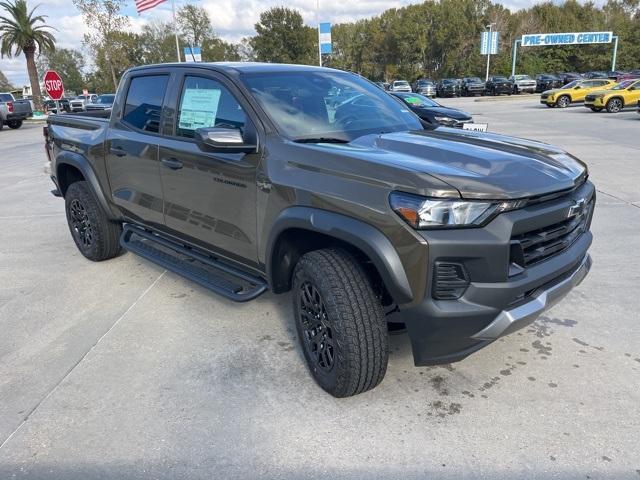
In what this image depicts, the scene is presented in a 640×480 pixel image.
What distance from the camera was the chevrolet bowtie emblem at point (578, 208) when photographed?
2744 millimetres

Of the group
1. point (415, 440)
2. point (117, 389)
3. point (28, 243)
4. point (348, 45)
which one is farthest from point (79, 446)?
point (348, 45)

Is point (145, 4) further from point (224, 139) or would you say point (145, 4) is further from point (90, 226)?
point (224, 139)

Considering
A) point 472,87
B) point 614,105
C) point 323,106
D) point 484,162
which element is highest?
point 323,106

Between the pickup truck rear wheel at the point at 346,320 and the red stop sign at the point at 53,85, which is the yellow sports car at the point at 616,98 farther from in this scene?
the pickup truck rear wheel at the point at 346,320

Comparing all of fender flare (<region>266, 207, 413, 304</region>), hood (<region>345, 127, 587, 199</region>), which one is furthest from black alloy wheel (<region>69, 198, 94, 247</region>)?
hood (<region>345, 127, 587, 199</region>)

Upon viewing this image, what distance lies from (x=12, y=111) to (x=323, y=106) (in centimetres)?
2835

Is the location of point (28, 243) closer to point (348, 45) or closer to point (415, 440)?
point (415, 440)

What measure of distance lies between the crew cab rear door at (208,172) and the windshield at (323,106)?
0.61 ft

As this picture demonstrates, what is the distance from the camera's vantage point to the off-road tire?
22797mm

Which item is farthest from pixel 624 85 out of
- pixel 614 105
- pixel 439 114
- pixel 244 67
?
pixel 244 67

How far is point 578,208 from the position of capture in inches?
112

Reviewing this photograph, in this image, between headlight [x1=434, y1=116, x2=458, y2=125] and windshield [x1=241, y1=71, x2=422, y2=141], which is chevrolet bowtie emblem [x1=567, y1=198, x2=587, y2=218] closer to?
windshield [x1=241, y1=71, x2=422, y2=141]

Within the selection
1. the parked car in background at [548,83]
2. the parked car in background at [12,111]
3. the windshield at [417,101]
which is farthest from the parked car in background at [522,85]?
the parked car in background at [12,111]

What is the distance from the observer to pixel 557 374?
3.08 metres
